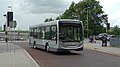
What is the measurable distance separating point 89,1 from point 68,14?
31.2 ft

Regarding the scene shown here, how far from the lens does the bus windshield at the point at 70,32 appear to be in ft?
90.0

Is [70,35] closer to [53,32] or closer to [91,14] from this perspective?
[53,32]

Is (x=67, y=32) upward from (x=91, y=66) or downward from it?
upward

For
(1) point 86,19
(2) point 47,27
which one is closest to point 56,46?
(2) point 47,27

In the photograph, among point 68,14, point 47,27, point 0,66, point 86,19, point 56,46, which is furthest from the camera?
point 68,14

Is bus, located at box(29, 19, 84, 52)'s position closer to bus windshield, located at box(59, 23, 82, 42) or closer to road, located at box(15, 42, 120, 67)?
bus windshield, located at box(59, 23, 82, 42)

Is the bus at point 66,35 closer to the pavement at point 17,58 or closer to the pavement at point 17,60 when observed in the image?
the pavement at point 17,58

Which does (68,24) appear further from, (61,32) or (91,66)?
(91,66)

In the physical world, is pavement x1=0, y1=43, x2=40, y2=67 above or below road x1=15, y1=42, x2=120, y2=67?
above

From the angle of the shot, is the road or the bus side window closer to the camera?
the road

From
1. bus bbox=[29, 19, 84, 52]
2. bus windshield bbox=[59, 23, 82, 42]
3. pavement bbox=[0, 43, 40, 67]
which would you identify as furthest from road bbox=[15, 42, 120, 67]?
bus windshield bbox=[59, 23, 82, 42]

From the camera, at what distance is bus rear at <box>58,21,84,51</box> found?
89.4 feet

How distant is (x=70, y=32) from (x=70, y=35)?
31cm

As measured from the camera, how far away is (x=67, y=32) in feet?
90.7
